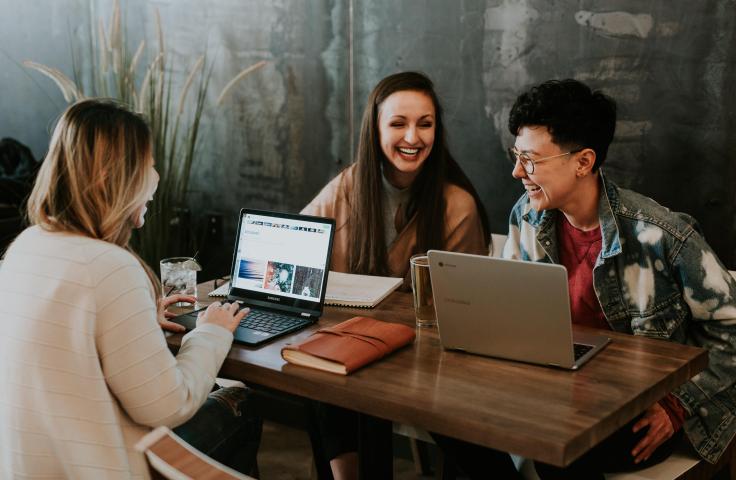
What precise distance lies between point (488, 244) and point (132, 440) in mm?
1410

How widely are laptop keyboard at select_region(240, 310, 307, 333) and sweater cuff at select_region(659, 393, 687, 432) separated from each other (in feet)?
2.71

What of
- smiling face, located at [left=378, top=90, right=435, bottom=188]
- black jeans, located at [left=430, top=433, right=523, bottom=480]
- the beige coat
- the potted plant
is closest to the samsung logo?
black jeans, located at [left=430, top=433, right=523, bottom=480]

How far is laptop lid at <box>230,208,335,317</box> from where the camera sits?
2092 mm

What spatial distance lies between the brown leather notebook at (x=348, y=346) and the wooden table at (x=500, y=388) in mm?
20

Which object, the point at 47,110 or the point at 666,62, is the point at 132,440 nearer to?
the point at 666,62

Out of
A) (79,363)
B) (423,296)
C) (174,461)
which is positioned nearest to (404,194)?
(423,296)

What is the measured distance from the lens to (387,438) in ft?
6.11

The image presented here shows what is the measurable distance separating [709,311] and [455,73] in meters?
1.38

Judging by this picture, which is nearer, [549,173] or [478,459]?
[478,459]

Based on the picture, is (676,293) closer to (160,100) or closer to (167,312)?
(167,312)

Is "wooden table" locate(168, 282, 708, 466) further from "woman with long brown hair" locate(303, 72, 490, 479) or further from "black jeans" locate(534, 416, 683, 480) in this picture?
"woman with long brown hair" locate(303, 72, 490, 479)

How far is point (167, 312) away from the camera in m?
2.11

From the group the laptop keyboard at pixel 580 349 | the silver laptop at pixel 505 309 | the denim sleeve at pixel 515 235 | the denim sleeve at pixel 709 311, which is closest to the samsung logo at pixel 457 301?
the silver laptop at pixel 505 309

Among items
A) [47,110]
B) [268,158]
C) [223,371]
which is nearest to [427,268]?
[223,371]
